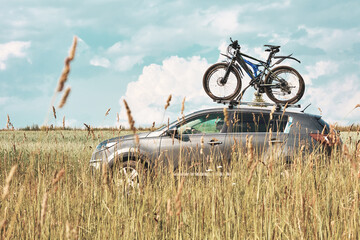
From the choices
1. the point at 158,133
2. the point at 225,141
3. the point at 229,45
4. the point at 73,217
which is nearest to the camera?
the point at 73,217

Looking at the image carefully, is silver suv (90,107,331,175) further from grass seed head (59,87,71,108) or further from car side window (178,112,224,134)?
grass seed head (59,87,71,108)

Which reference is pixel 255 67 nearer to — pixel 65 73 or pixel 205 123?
pixel 205 123

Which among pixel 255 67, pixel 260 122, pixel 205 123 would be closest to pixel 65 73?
pixel 205 123

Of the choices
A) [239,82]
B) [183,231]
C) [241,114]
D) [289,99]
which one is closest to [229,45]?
[239,82]

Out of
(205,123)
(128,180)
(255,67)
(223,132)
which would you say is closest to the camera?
(128,180)

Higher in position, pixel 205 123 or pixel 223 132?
pixel 205 123

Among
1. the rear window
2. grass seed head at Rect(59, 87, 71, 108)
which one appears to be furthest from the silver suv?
grass seed head at Rect(59, 87, 71, 108)

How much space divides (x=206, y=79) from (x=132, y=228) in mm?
7780

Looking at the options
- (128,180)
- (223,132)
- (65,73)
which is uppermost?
(65,73)

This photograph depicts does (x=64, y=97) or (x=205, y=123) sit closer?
(x=64, y=97)

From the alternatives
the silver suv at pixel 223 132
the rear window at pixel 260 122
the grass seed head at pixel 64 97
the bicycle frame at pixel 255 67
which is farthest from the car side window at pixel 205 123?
the grass seed head at pixel 64 97

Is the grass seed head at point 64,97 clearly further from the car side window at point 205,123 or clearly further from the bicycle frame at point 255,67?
the bicycle frame at point 255,67

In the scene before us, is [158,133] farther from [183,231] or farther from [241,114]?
[183,231]

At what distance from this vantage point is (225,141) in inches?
273
